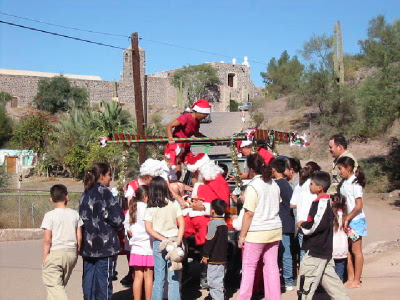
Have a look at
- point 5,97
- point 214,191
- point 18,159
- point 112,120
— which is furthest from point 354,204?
point 5,97

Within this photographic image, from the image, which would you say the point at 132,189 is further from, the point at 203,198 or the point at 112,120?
the point at 112,120

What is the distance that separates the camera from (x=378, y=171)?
24.1 m

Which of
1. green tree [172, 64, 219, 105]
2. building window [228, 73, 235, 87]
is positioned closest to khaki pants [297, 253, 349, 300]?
green tree [172, 64, 219, 105]

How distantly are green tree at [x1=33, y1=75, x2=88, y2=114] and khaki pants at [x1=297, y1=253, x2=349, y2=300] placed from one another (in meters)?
48.2

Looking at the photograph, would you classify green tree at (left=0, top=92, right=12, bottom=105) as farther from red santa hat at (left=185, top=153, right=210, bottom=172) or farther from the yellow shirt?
the yellow shirt

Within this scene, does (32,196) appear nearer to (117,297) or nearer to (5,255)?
(5,255)

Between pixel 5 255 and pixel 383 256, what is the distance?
7240mm

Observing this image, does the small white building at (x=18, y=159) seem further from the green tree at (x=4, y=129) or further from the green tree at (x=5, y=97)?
the green tree at (x=5, y=97)

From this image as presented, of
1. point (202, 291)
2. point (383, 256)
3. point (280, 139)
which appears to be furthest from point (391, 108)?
point (202, 291)

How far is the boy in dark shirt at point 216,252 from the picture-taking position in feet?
21.0

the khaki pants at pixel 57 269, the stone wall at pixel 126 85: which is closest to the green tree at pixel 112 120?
the khaki pants at pixel 57 269

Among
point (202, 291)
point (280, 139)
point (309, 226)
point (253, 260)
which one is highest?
point (280, 139)

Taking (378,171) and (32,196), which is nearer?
(32,196)

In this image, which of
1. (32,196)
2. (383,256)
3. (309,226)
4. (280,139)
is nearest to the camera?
(309,226)
